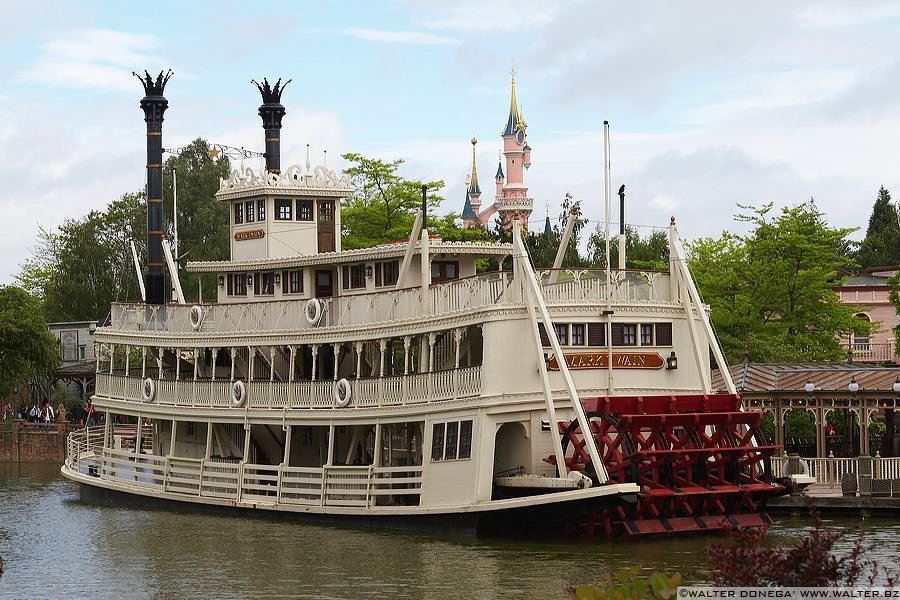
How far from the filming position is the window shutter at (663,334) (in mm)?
28380

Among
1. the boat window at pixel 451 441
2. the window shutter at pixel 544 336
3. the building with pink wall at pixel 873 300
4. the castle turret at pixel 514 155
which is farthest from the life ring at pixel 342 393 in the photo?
the castle turret at pixel 514 155

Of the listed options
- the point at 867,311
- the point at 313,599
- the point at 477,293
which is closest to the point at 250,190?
the point at 477,293

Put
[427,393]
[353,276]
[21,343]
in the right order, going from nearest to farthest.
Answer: [427,393] → [353,276] → [21,343]

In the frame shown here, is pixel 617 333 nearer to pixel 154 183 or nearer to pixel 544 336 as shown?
pixel 544 336

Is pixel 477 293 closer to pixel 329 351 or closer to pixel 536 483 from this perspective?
pixel 536 483

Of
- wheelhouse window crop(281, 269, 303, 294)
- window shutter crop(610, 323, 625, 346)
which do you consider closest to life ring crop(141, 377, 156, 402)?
wheelhouse window crop(281, 269, 303, 294)

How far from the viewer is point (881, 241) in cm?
8606

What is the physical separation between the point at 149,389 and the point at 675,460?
44.5ft

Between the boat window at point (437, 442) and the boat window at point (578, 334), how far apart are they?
274 cm

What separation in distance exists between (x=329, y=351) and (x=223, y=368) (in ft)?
11.7

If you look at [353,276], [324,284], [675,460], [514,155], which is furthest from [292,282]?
[514,155]

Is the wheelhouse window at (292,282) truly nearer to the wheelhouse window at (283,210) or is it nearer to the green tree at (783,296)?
the wheelhouse window at (283,210)

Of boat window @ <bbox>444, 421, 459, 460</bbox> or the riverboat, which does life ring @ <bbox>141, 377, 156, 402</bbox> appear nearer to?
the riverboat

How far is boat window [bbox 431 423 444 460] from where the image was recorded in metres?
27.8
